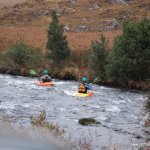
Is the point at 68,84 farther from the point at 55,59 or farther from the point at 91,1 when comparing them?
the point at 91,1

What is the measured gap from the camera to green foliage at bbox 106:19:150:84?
132ft

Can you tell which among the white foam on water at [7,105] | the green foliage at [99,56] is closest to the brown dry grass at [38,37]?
the green foliage at [99,56]

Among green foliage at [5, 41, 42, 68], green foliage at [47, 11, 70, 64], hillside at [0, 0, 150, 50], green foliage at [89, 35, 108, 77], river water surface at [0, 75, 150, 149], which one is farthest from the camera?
hillside at [0, 0, 150, 50]

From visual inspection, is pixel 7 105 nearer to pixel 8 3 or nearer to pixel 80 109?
pixel 80 109

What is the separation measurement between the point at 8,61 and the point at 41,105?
58.1 ft

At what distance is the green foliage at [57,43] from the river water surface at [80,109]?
219 inches

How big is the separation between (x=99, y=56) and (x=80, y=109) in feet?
46.6

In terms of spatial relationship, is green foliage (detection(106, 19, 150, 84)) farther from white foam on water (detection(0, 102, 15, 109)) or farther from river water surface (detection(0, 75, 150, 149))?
white foam on water (detection(0, 102, 15, 109))

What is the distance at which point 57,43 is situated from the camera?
4716 centimetres

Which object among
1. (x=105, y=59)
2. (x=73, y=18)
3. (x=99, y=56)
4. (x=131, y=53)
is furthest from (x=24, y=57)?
(x=73, y=18)

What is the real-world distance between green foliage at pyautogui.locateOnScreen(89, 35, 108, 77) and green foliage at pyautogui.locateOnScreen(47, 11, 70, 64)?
4375 millimetres

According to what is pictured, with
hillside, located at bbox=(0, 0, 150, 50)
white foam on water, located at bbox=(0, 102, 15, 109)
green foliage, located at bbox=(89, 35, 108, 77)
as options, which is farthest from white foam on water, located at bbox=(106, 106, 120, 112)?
hillside, located at bbox=(0, 0, 150, 50)

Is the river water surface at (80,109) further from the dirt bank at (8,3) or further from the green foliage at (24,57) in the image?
the dirt bank at (8,3)

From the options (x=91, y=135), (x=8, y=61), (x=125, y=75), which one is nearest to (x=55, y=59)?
(x=8, y=61)
